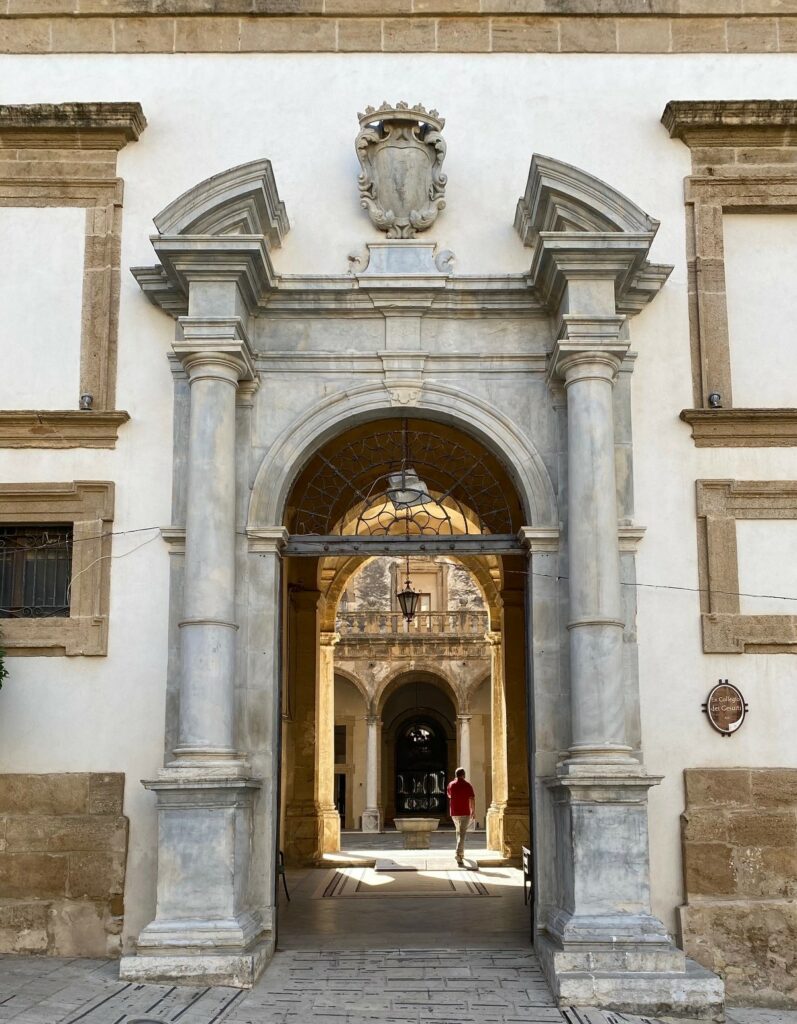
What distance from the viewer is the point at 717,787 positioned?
362 inches

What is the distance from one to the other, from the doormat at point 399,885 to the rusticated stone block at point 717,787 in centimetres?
416

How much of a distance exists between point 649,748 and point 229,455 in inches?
146

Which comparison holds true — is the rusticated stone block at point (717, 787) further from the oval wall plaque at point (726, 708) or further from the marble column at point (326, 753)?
the marble column at point (326, 753)

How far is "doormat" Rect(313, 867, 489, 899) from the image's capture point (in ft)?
42.8

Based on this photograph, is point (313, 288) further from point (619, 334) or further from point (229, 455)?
point (619, 334)

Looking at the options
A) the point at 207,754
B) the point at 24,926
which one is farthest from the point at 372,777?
the point at 207,754

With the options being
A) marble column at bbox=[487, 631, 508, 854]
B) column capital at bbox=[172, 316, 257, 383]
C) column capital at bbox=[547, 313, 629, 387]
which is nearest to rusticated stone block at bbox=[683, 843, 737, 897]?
column capital at bbox=[547, 313, 629, 387]

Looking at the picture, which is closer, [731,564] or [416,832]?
[731,564]

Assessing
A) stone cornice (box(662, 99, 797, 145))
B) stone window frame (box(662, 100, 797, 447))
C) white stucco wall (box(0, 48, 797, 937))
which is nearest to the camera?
white stucco wall (box(0, 48, 797, 937))

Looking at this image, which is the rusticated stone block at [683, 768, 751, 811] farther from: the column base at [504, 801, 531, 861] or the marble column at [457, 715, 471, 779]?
the marble column at [457, 715, 471, 779]

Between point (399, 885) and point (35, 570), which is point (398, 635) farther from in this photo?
point (35, 570)

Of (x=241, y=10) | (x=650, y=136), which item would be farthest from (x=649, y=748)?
(x=241, y=10)

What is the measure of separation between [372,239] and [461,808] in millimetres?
9522

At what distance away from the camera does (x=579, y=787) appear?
327 inches
